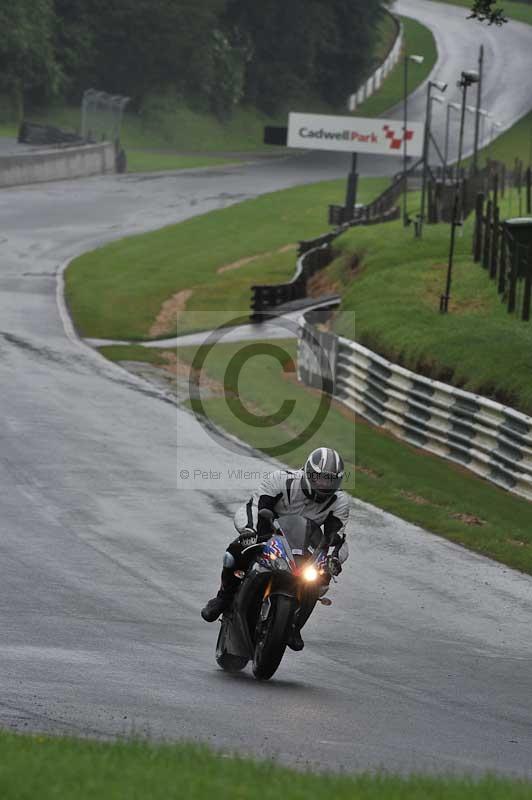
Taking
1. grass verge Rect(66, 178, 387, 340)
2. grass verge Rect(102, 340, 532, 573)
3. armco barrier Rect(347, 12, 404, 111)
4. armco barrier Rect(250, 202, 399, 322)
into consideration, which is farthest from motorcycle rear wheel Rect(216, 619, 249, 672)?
armco barrier Rect(347, 12, 404, 111)

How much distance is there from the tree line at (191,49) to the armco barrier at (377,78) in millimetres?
1201

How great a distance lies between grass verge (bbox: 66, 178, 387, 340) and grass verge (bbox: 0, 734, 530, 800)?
1200 inches

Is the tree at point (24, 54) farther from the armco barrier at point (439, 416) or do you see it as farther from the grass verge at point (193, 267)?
the armco barrier at point (439, 416)

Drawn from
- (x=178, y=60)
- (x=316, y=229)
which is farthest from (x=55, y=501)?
(x=178, y=60)

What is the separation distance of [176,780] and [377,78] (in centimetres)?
11985

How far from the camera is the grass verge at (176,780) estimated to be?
721 centimetres

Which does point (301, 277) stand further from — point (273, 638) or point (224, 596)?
point (273, 638)

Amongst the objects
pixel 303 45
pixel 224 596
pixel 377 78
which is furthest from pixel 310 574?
pixel 377 78

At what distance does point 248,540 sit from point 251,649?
90 cm

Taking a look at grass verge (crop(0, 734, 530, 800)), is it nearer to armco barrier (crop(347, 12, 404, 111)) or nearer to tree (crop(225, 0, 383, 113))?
tree (crop(225, 0, 383, 113))

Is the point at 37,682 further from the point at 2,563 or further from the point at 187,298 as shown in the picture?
the point at 187,298

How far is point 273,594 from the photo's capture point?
38.0 ft

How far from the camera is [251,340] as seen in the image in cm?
3969

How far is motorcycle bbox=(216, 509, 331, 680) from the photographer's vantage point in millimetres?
11602
